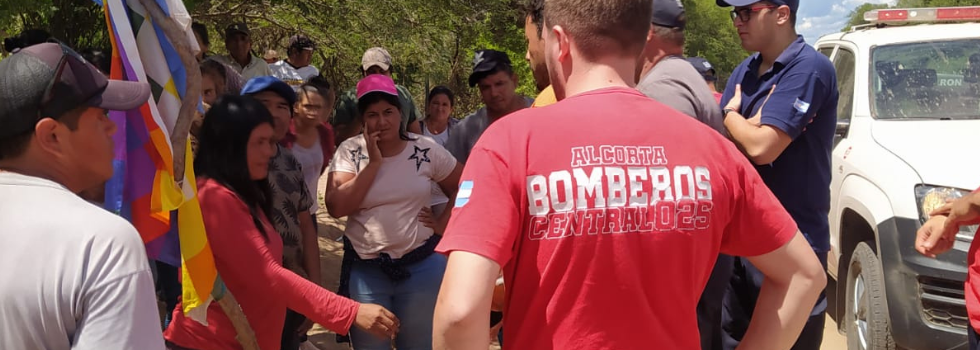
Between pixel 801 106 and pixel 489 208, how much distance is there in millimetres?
1806

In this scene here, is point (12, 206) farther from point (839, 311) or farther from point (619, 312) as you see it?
point (839, 311)

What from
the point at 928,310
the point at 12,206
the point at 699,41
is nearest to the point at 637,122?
the point at 12,206

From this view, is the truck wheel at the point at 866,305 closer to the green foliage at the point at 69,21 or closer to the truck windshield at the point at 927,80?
the truck windshield at the point at 927,80

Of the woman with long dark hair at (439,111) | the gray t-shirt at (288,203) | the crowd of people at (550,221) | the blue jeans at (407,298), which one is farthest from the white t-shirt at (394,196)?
the woman with long dark hair at (439,111)

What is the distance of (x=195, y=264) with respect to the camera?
8.34 ft

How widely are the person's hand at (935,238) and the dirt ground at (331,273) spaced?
2434mm

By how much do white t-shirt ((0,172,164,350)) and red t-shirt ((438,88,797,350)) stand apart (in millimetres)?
617

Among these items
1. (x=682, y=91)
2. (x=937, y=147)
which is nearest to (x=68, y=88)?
(x=682, y=91)

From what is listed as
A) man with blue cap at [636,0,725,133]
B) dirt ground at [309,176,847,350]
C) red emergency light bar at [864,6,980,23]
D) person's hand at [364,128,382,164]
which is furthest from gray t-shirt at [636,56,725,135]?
red emergency light bar at [864,6,980,23]

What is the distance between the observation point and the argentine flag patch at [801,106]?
2.97 metres

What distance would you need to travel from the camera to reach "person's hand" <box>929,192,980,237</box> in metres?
2.99

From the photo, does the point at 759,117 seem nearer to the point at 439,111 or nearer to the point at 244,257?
the point at 244,257

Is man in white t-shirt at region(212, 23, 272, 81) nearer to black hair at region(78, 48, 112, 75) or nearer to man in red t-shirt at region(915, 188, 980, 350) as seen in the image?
black hair at region(78, 48, 112, 75)

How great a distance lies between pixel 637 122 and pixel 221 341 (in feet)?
6.33
